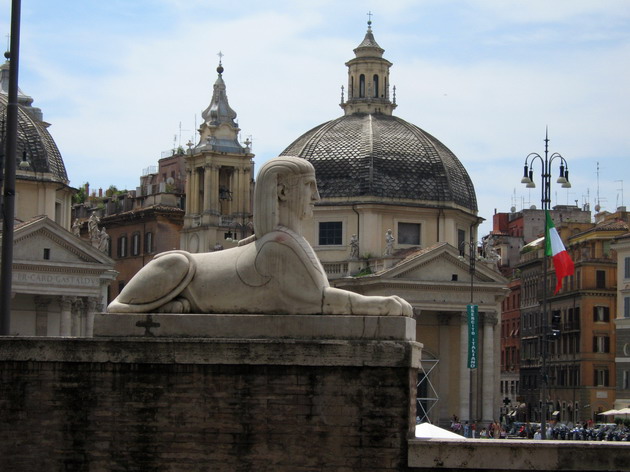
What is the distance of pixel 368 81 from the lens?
90250 mm

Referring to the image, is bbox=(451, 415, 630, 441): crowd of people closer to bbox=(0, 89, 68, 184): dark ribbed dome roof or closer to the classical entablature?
the classical entablature

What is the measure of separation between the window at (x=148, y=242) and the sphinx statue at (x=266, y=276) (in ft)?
262

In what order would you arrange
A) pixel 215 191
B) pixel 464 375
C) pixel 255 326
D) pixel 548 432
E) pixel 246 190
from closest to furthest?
pixel 255 326 → pixel 548 432 → pixel 464 375 → pixel 215 191 → pixel 246 190

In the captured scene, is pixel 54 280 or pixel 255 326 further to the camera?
pixel 54 280

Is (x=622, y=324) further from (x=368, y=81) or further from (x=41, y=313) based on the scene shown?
A: (x=41, y=313)

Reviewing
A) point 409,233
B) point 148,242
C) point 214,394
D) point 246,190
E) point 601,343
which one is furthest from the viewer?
point 148,242

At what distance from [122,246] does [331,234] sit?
22.2 m

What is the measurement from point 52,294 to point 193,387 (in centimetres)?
5289

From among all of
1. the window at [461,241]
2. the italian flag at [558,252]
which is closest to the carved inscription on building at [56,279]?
the window at [461,241]

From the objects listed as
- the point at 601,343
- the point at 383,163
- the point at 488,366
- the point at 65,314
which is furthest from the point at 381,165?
the point at 601,343

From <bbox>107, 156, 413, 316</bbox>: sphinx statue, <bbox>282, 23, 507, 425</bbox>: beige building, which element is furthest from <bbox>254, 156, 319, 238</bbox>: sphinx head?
<bbox>282, 23, 507, 425</bbox>: beige building

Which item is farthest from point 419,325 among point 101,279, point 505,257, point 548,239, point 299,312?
point 299,312

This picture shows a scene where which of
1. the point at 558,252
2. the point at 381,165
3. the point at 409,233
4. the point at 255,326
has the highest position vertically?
the point at 381,165

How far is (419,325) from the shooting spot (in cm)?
8138
